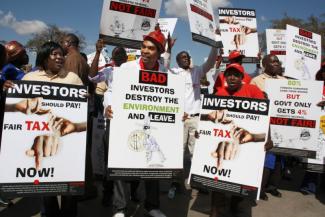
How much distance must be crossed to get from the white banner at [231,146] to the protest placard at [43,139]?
4.66 ft

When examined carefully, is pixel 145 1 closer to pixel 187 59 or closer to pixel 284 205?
pixel 187 59

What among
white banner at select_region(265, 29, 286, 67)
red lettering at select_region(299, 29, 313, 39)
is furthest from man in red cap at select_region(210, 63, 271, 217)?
white banner at select_region(265, 29, 286, 67)

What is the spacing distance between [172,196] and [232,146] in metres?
1.95

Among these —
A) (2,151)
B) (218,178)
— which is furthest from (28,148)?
(218,178)

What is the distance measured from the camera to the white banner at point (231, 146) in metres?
3.79

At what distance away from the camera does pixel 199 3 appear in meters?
5.33

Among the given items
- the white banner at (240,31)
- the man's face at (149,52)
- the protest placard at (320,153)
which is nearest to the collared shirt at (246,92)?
the man's face at (149,52)

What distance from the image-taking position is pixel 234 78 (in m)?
4.16

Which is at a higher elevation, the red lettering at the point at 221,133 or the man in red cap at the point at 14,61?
the man in red cap at the point at 14,61

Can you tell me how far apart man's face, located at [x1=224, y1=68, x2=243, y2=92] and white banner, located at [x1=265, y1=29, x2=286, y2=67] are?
494 cm

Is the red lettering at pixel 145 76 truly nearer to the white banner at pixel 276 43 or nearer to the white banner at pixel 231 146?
the white banner at pixel 231 146

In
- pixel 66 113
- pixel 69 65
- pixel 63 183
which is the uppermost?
pixel 69 65

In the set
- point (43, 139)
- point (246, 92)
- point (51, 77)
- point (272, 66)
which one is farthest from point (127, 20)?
point (272, 66)

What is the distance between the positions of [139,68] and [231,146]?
1.49m
